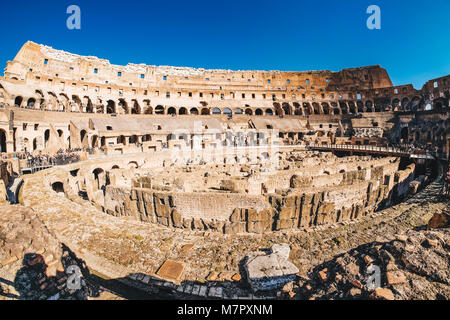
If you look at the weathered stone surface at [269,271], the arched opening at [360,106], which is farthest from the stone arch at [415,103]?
the weathered stone surface at [269,271]

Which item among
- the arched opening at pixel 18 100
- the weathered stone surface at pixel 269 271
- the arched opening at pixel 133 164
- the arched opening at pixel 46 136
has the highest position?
the arched opening at pixel 18 100

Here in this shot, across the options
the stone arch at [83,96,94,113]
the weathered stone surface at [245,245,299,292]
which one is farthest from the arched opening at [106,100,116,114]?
the weathered stone surface at [245,245,299,292]

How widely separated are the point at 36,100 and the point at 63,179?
24.6m

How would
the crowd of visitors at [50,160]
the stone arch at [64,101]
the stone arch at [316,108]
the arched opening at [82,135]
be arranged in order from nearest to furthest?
1. the crowd of visitors at [50,160]
2. the arched opening at [82,135]
3. the stone arch at [64,101]
4. the stone arch at [316,108]

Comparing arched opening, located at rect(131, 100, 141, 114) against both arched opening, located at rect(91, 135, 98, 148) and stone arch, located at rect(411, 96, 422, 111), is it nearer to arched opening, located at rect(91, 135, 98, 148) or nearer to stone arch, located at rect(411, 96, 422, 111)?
arched opening, located at rect(91, 135, 98, 148)

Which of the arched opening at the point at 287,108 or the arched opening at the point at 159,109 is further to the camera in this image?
the arched opening at the point at 287,108

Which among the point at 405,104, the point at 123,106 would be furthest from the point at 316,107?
the point at 123,106

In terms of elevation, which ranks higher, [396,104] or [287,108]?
[287,108]

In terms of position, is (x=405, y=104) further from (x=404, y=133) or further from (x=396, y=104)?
(x=404, y=133)

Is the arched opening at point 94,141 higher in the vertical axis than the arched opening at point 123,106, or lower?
lower

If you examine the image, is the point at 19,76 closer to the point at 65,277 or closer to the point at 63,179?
the point at 63,179

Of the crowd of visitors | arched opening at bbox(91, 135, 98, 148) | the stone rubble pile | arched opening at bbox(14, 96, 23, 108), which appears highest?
arched opening at bbox(14, 96, 23, 108)

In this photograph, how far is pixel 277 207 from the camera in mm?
10148

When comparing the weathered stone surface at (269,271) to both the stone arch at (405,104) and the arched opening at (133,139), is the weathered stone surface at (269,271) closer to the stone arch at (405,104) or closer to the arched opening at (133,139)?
the arched opening at (133,139)
